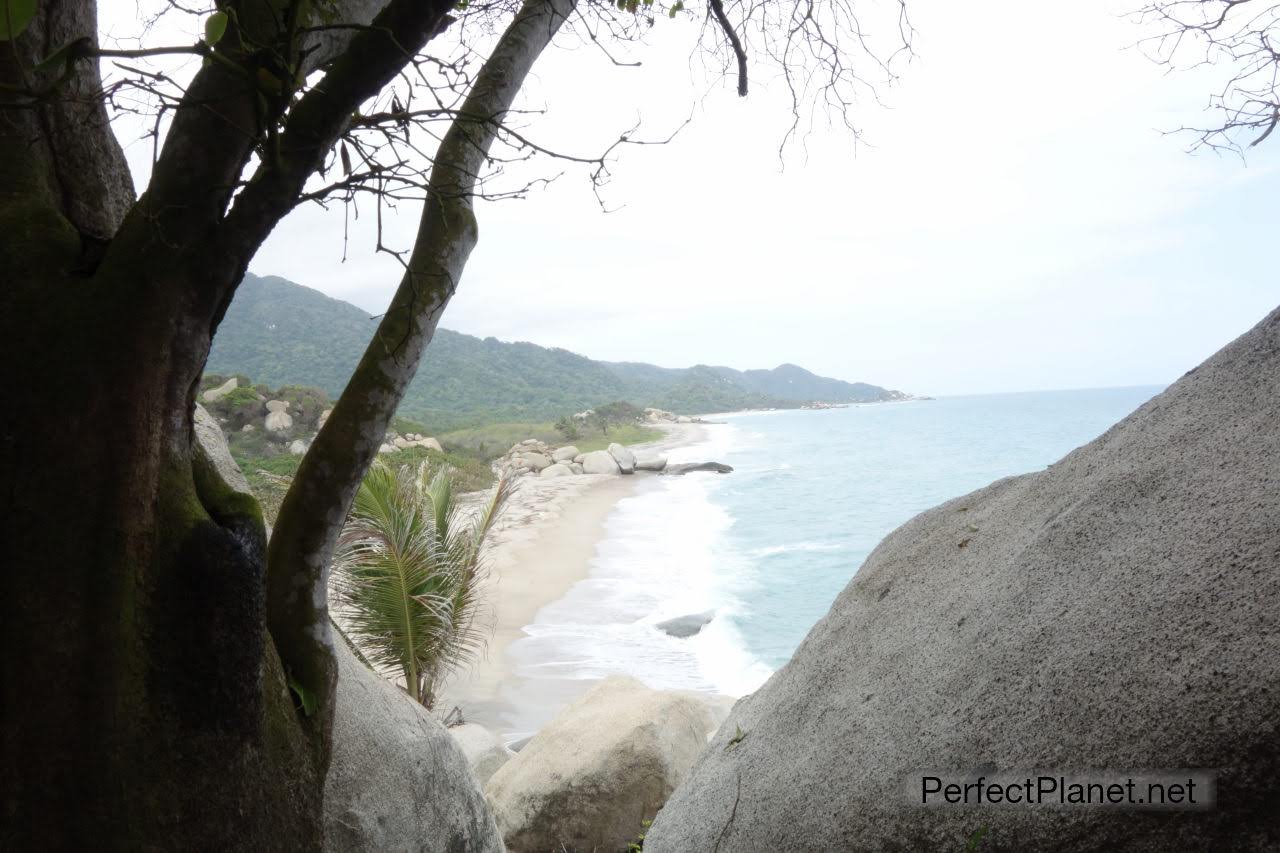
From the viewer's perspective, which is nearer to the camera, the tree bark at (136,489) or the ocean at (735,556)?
the tree bark at (136,489)

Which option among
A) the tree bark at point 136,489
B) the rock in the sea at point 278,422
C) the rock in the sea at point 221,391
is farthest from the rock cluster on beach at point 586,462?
the tree bark at point 136,489

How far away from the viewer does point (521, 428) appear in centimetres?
4478

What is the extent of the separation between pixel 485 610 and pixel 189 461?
11.9m

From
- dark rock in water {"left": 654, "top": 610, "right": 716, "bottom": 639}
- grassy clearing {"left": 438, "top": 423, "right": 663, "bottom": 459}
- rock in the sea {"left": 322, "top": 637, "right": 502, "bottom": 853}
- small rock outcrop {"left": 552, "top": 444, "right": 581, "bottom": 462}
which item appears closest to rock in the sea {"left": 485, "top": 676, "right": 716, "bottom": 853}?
rock in the sea {"left": 322, "top": 637, "right": 502, "bottom": 853}

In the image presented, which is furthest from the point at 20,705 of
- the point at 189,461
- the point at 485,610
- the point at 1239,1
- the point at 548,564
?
the point at 548,564

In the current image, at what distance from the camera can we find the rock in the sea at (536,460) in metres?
34.3

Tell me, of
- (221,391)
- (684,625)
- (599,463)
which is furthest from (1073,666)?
(599,463)

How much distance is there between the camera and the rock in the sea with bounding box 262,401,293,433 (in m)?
22.4

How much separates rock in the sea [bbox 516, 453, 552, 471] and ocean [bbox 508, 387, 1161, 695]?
16.4ft

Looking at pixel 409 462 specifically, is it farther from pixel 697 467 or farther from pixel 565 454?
pixel 697 467

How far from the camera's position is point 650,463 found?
122ft

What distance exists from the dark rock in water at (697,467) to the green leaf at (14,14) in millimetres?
35963

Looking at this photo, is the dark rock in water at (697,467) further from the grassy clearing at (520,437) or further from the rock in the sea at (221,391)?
the rock in the sea at (221,391)

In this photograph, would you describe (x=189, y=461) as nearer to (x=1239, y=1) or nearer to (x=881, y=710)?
(x=881, y=710)
